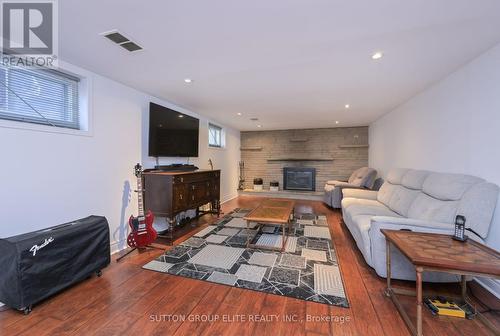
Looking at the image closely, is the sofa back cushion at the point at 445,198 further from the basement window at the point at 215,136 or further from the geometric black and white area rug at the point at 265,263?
the basement window at the point at 215,136

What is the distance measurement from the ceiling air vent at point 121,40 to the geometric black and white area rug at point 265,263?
222cm

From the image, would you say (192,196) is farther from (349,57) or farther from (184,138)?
(349,57)

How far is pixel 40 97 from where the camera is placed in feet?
6.75

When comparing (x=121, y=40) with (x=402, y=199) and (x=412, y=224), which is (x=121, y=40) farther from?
(x=402, y=199)

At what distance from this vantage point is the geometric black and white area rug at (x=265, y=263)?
194 cm

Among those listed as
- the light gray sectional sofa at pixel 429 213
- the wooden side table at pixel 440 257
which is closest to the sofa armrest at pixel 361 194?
the light gray sectional sofa at pixel 429 213

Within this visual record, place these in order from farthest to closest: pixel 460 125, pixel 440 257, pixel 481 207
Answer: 1. pixel 460 125
2. pixel 481 207
3. pixel 440 257

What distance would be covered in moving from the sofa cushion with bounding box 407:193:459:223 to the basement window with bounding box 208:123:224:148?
4.20m

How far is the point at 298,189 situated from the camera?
22.0 ft

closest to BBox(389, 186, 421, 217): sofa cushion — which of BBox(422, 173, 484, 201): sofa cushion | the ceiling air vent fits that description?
BBox(422, 173, 484, 201): sofa cushion

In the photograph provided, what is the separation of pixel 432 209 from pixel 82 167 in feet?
12.7

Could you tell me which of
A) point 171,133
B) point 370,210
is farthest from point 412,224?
point 171,133

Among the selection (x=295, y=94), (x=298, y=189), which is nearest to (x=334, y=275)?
(x=295, y=94)

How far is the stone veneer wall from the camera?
6.22m
